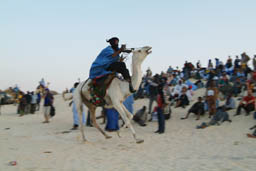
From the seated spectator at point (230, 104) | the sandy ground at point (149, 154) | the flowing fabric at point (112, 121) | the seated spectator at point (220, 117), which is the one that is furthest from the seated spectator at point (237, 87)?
the flowing fabric at point (112, 121)

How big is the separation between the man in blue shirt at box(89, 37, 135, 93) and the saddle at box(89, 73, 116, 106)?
0.12 meters

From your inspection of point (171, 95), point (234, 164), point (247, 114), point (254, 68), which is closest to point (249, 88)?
point (247, 114)

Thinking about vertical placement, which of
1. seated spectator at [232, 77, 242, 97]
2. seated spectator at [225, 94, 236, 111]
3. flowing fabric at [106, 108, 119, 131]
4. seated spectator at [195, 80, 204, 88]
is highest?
seated spectator at [195, 80, 204, 88]

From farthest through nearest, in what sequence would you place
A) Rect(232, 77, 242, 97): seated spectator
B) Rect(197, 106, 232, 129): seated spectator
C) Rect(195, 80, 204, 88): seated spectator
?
1. Rect(195, 80, 204, 88): seated spectator
2. Rect(232, 77, 242, 97): seated spectator
3. Rect(197, 106, 232, 129): seated spectator

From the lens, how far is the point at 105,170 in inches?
190

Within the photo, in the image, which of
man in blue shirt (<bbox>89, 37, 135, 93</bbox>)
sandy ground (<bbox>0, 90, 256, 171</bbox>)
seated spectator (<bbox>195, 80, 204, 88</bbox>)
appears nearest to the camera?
sandy ground (<bbox>0, 90, 256, 171</bbox>)

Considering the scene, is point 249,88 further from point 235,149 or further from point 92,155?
point 92,155

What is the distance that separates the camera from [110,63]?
24.4 feet

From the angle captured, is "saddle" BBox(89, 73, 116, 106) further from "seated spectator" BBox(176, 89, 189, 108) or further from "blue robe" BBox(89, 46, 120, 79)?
"seated spectator" BBox(176, 89, 189, 108)

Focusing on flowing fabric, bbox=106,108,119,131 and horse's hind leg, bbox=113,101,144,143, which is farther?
flowing fabric, bbox=106,108,119,131

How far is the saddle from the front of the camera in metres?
7.43

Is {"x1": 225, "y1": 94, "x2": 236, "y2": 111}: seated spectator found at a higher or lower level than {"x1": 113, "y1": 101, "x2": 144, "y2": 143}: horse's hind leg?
higher

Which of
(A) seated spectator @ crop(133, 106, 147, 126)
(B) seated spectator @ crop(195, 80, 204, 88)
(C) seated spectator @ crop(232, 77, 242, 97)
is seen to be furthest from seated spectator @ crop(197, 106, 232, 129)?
(B) seated spectator @ crop(195, 80, 204, 88)

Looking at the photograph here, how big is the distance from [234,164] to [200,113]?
298 inches
